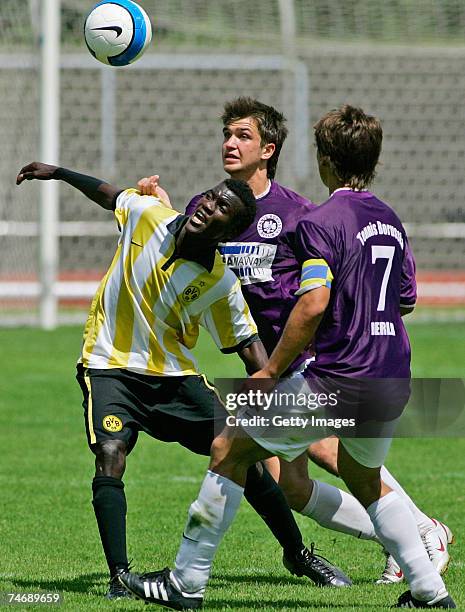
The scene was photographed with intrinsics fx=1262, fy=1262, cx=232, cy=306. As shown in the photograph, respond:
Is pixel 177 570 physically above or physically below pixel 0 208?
above

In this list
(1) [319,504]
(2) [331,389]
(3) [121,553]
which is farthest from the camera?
(1) [319,504]

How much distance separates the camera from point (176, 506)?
7875 millimetres

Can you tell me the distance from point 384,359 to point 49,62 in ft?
42.8

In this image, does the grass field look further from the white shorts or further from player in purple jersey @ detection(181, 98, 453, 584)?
the white shorts

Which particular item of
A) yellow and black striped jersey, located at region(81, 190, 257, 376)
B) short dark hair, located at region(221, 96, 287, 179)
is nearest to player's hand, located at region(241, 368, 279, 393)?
yellow and black striped jersey, located at region(81, 190, 257, 376)

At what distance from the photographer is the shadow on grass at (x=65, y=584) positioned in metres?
5.75

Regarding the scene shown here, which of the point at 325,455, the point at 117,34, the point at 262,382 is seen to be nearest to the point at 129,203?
the point at 262,382

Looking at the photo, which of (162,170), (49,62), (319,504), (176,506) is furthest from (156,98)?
(319,504)

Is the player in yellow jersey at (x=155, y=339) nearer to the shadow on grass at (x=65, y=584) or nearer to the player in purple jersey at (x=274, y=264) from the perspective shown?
the shadow on grass at (x=65, y=584)

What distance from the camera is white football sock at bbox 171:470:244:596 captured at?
16.7ft

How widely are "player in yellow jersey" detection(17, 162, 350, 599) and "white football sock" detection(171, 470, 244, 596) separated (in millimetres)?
515

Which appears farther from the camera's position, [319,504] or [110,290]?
[319,504]

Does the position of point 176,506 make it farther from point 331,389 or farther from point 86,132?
point 86,132

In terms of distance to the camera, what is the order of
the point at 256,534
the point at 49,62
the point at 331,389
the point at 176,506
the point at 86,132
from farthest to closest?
the point at 86,132 < the point at 49,62 < the point at 176,506 < the point at 256,534 < the point at 331,389
